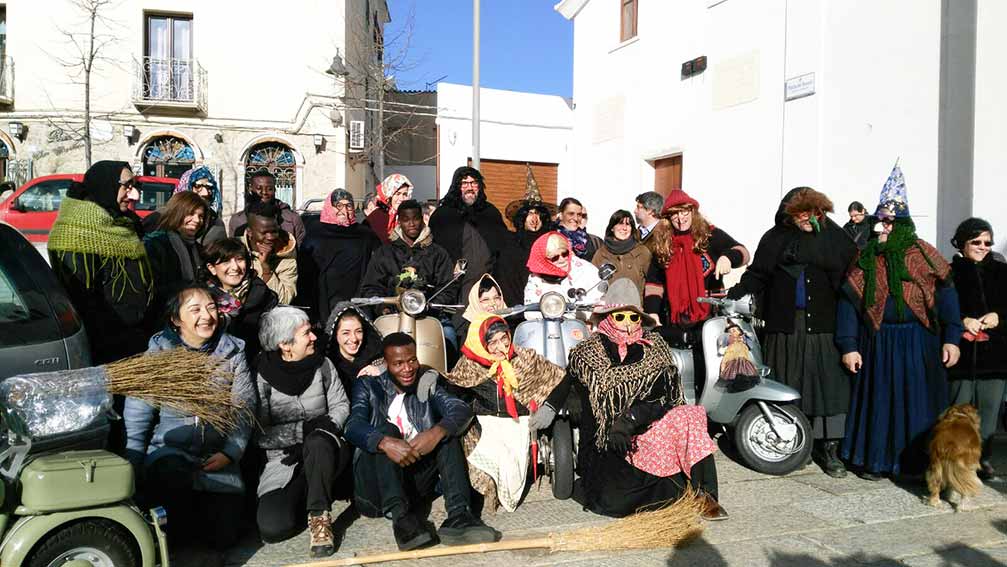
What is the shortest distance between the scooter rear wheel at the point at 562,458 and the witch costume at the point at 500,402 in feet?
0.56

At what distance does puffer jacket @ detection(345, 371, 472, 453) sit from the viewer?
4406mm

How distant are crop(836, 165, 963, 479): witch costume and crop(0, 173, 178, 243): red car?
11.3 m

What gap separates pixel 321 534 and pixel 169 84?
64.2ft

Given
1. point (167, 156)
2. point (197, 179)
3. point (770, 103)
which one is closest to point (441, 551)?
point (197, 179)

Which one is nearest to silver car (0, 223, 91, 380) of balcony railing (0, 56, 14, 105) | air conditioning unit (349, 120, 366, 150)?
air conditioning unit (349, 120, 366, 150)

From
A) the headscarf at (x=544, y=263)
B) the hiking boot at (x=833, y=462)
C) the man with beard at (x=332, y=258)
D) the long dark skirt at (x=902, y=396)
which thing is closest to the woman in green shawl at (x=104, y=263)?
the man with beard at (x=332, y=258)

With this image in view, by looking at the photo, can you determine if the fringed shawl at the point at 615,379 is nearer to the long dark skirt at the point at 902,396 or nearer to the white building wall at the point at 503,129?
the long dark skirt at the point at 902,396

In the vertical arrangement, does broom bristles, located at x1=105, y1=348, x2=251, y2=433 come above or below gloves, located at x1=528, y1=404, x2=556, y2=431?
above

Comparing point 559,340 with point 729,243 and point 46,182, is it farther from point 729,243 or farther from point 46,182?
point 46,182

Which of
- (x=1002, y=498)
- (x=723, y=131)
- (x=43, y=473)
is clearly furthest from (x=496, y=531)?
(x=723, y=131)

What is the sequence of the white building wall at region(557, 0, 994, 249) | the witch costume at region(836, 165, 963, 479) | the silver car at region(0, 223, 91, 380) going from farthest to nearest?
the white building wall at region(557, 0, 994, 249), the witch costume at region(836, 165, 963, 479), the silver car at region(0, 223, 91, 380)

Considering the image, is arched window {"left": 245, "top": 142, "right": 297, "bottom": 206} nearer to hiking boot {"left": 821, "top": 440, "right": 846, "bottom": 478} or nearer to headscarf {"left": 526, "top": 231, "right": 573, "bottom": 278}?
headscarf {"left": 526, "top": 231, "right": 573, "bottom": 278}

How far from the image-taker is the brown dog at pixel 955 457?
468 centimetres

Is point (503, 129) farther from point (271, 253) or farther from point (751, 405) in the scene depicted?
point (751, 405)
